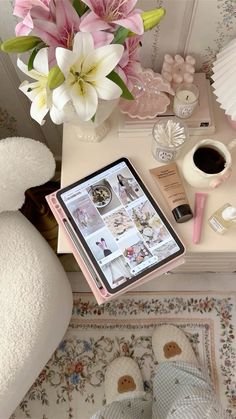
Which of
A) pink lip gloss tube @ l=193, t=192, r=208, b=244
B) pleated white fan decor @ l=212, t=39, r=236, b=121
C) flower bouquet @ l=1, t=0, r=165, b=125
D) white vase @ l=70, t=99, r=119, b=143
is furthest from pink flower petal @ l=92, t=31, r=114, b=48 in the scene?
pink lip gloss tube @ l=193, t=192, r=208, b=244

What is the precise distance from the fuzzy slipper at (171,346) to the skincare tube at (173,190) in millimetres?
608

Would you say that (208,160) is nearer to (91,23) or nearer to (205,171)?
(205,171)

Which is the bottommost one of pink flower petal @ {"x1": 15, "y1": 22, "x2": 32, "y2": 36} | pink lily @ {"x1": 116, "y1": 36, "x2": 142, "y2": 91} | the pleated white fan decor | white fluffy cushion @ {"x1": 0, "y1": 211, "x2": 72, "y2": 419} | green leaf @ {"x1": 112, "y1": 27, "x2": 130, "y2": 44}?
white fluffy cushion @ {"x1": 0, "y1": 211, "x2": 72, "y2": 419}

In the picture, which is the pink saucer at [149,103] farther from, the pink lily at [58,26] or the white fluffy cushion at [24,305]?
the white fluffy cushion at [24,305]

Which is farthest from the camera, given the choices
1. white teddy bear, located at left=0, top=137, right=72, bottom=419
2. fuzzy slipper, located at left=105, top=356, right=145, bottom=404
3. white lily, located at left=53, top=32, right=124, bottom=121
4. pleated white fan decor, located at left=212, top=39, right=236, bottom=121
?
fuzzy slipper, located at left=105, top=356, right=145, bottom=404

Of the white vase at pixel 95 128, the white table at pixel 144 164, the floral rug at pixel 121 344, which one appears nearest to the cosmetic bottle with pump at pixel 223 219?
the white table at pixel 144 164

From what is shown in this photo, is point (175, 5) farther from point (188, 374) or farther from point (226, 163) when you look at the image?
point (188, 374)

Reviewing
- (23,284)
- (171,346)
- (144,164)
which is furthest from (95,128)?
(171,346)

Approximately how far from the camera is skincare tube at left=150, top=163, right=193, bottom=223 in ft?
2.76

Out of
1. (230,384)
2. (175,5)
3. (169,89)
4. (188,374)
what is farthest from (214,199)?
(230,384)

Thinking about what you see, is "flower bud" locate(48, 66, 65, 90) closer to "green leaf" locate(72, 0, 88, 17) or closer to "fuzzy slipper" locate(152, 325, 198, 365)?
"green leaf" locate(72, 0, 88, 17)

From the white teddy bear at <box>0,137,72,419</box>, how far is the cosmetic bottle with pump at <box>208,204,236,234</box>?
1.15 feet

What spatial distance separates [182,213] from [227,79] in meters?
0.26

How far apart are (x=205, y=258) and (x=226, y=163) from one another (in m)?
0.34
